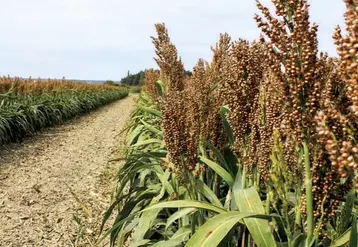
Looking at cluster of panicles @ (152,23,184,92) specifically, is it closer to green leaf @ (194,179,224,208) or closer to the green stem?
green leaf @ (194,179,224,208)

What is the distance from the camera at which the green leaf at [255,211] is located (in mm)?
1359

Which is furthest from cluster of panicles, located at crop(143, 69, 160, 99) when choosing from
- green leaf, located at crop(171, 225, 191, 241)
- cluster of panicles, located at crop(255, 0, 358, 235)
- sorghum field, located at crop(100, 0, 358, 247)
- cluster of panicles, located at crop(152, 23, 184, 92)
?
cluster of panicles, located at crop(255, 0, 358, 235)

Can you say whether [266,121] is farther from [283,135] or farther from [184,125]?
[184,125]

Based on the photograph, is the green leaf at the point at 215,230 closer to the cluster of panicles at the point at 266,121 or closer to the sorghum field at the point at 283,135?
the sorghum field at the point at 283,135

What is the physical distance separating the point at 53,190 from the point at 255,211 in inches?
165

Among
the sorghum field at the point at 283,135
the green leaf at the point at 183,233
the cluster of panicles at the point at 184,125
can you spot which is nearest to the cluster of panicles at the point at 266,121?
the sorghum field at the point at 283,135

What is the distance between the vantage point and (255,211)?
146 centimetres

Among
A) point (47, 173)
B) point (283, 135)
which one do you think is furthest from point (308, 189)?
point (47, 173)

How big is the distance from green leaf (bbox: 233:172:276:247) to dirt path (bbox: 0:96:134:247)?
2.09 m

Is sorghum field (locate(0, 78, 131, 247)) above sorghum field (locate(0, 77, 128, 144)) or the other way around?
the other way around

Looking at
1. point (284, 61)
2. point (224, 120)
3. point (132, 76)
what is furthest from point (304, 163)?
point (132, 76)

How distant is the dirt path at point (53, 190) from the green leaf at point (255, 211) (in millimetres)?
2086

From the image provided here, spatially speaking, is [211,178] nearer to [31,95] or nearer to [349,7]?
[349,7]

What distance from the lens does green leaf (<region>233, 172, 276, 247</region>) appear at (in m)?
1.36
